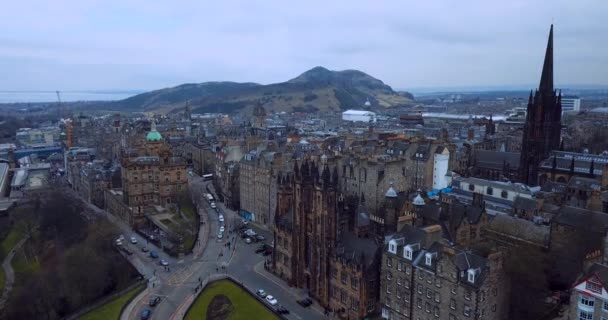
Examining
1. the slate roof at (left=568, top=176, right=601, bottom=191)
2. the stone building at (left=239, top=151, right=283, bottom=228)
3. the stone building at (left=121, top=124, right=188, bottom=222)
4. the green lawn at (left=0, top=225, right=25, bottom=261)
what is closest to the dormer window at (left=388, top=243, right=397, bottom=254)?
the stone building at (left=239, top=151, right=283, bottom=228)

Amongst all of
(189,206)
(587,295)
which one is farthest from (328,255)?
(189,206)

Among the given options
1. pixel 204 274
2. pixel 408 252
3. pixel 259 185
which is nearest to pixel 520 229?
pixel 408 252

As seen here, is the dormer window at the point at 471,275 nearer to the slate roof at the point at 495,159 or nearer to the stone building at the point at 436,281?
the stone building at the point at 436,281

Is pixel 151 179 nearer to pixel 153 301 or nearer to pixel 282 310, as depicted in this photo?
pixel 153 301

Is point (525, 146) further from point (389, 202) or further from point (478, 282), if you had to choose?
point (478, 282)

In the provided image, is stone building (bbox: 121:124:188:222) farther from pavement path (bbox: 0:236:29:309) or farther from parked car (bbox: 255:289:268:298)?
parked car (bbox: 255:289:268:298)

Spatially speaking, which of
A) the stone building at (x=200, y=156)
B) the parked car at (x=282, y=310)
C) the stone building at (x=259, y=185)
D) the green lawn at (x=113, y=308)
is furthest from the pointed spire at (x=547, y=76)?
the green lawn at (x=113, y=308)
